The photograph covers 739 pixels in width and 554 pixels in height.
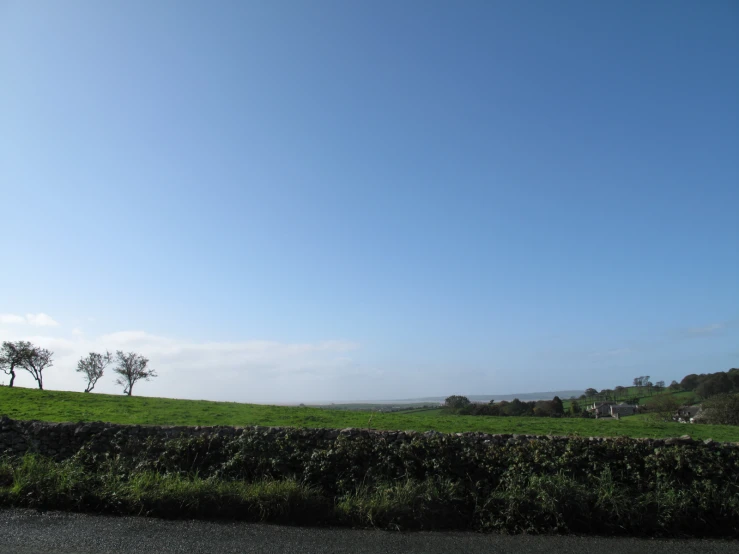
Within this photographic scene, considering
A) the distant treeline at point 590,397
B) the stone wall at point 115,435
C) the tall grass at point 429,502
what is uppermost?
the stone wall at point 115,435

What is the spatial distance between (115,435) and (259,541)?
5.95 metres

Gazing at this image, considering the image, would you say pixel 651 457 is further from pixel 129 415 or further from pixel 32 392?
pixel 32 392

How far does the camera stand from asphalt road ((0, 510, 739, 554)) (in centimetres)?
648

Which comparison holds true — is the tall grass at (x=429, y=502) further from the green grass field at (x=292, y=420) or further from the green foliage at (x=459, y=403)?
the green foliage at (x=459, y=403)

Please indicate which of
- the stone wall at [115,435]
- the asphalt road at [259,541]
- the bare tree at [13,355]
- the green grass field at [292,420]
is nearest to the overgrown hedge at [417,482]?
the stone wall at [115,435]

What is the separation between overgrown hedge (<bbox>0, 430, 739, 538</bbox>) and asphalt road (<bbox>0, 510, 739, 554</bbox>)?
0.42m

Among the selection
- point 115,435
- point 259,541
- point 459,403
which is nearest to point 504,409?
point 459,403

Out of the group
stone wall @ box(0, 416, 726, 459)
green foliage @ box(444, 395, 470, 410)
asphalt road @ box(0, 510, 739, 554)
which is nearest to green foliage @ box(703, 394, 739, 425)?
green foliage @ box(444, 395, 470, 410)

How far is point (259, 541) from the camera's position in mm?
6789

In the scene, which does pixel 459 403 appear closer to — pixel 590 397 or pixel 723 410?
pixel 723 410

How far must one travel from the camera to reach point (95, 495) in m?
8.36

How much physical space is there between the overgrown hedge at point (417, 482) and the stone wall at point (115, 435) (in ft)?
0.45

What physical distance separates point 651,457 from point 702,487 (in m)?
0.87

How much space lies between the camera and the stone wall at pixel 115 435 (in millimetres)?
10195
